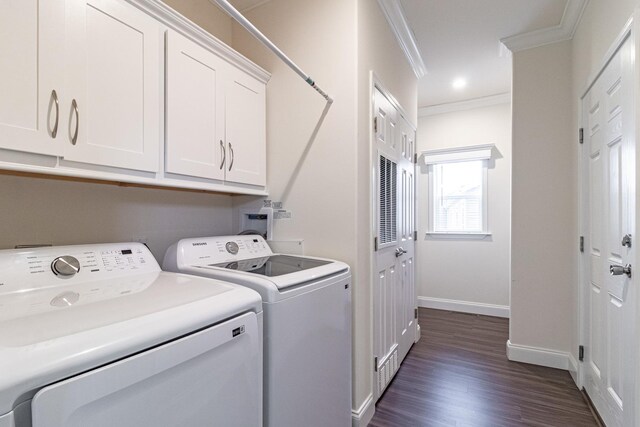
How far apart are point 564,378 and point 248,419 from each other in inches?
101

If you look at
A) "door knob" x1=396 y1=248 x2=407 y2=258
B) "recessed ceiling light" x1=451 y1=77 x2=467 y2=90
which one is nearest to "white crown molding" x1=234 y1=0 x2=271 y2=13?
"door knob" x1=396 y1=248 x2=407 y2=258

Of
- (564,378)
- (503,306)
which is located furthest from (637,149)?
(503,306)

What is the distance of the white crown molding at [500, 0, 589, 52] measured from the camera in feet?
7.07

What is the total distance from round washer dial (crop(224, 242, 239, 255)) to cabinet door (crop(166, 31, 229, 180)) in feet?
1.21

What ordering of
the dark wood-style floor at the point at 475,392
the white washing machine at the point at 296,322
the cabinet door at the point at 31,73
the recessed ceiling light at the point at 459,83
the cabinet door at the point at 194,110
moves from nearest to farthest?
the cabinet door at the point at 31,73
the white washing machine at the point at 296,322
the cabinet door at the point at 194,110
the dark wood-style floor at the point at 475,392
the recessed ceiling light at the point at 459,83

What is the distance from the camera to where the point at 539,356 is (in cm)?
252

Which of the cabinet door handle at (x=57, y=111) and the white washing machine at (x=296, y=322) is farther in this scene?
the white washing machine at (x=296, y=322)

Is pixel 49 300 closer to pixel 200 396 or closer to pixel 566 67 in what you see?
pixel 200 396

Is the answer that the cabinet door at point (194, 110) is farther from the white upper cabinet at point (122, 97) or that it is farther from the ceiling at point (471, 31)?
the ceiling at point (471, 31)

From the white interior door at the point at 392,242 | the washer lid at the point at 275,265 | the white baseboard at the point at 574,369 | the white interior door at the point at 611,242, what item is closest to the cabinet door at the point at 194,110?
the washer lid at the point at 275,265

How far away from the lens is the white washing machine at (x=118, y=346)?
555 millimetres

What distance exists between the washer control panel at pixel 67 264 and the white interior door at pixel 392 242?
133 centimetres

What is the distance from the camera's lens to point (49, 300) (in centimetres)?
88

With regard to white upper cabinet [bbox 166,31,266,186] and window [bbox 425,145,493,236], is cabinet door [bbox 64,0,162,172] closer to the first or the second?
white upper cabinet [bbox 166,31,266,186]
